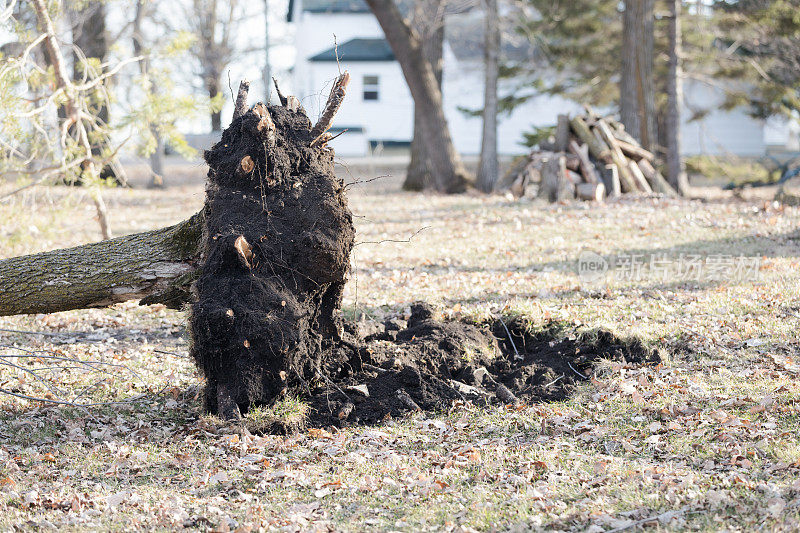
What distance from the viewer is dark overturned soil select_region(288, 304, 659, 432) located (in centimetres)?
556

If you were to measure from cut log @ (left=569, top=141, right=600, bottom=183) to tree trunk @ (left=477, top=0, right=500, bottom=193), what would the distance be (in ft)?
10.6

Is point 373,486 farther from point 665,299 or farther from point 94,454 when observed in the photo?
point 665,299

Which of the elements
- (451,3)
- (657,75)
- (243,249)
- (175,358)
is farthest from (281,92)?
(657,75)

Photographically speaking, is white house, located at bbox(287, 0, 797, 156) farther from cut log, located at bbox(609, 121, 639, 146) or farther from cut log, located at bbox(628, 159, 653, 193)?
cut log, located at bbox(628, 159, 653, 193)

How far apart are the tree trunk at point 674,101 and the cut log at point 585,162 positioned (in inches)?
119

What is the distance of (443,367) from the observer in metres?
6.10

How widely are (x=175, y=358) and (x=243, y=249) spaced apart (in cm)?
206

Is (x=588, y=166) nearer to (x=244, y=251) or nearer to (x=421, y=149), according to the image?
(x=421, y=149)

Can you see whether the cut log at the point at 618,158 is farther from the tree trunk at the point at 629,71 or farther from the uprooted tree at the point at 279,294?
the uprooted tree at the point at 279,294

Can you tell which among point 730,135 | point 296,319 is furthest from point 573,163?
point 730,135

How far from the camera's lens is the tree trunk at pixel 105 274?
235 inches

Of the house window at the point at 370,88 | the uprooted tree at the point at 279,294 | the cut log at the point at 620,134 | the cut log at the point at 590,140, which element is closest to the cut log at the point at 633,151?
the cut log at the point at 620,134

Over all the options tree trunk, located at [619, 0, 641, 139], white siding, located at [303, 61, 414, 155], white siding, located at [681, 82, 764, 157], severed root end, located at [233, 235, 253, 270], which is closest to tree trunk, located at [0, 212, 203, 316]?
severed root end, located at [233, 235, 253, 270]

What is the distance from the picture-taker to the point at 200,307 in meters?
5.22
